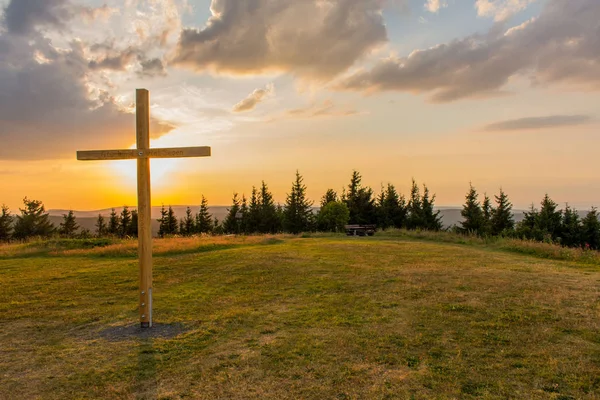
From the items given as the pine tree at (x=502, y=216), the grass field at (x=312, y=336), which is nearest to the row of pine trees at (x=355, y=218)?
the pine tree at (x=502, y=216)

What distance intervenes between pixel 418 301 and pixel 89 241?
20941 mm

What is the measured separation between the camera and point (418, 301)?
7.23m

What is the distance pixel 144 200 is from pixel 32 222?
64.3 m

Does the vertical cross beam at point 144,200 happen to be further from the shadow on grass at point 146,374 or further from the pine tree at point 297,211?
the pine tree at point 297,211

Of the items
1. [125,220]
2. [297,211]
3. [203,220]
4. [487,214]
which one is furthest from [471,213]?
[125,220]

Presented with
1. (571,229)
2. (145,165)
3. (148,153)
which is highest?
(148,153)

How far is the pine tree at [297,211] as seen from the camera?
189 feet

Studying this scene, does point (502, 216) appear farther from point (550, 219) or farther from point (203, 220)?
point (203, 220)

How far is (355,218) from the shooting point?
162 ft

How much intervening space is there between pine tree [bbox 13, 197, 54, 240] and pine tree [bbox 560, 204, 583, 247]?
7103 cm

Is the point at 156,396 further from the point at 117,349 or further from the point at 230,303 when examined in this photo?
the point at 230,303

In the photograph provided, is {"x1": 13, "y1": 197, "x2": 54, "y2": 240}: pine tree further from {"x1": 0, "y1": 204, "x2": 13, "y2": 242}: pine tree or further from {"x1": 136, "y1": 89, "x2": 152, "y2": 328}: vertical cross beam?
{"x1": 136, "y1": 89, "x2": 152, "y2": 328}: vertical cross beam

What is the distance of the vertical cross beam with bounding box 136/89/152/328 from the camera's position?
21.8 feet

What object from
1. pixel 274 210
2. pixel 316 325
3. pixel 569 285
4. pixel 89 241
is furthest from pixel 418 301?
pixel 274 210
